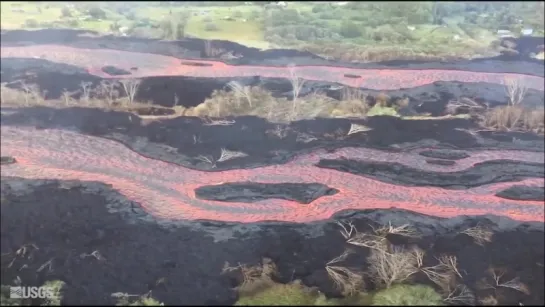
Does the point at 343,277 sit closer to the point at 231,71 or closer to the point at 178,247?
the point at 178,247

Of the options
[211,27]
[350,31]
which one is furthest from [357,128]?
[211,27]

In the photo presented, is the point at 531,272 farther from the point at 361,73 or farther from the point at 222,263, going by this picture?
the point at 361,73

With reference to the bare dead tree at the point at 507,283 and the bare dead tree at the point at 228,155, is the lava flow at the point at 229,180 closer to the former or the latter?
the bare dead tree at the point at 228,155

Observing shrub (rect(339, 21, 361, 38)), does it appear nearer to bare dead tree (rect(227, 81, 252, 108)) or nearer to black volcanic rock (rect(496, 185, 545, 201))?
bare dead tree (rect(227, 81, 252, 108))

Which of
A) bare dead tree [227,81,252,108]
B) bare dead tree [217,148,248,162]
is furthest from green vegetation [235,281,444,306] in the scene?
bare dead tree [227,81,252,108]

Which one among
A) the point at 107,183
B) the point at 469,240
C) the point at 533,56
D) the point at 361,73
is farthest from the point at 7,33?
the point at 533,56
